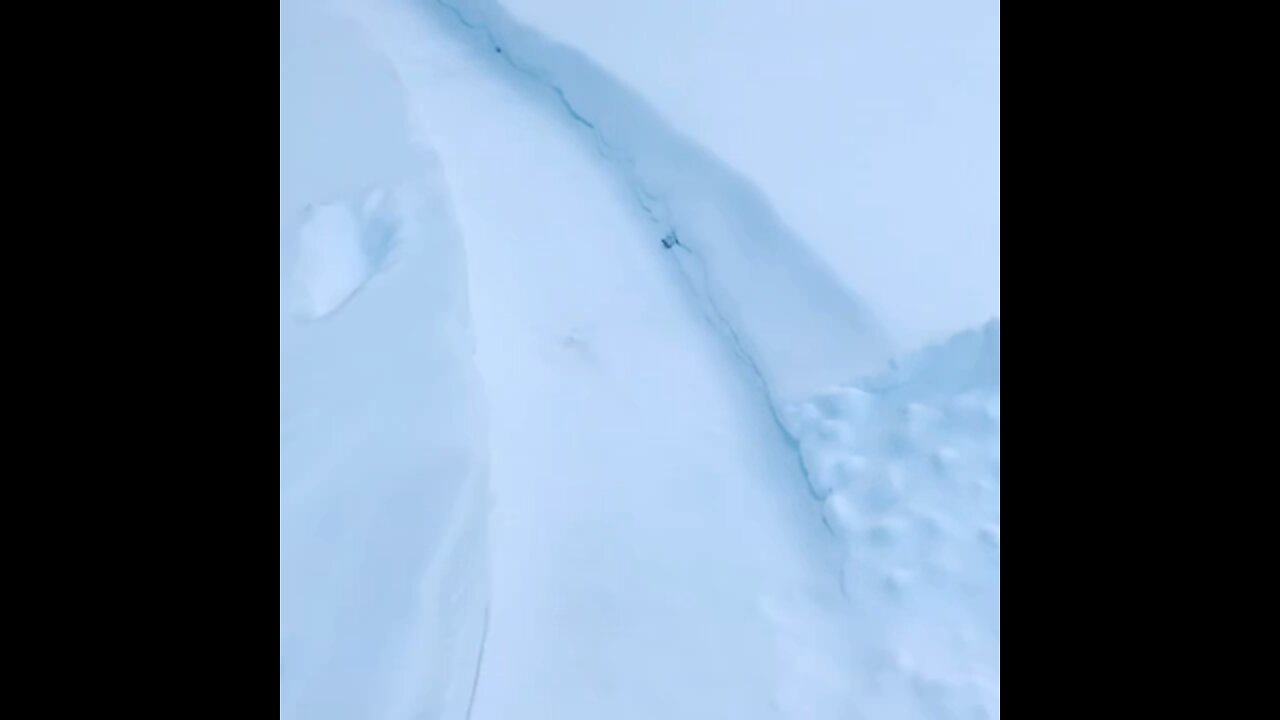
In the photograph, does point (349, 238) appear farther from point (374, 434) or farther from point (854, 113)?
point (854, 113)

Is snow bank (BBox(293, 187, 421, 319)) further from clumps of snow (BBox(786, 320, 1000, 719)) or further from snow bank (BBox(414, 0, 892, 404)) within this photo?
clumps of snow (BBox(786, 320, 1000, 719))

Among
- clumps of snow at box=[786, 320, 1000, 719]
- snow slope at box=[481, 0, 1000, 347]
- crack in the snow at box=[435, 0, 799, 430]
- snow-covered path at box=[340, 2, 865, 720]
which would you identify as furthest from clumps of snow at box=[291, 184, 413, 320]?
clumps of snow at box=[786, 320, 1000, 719]

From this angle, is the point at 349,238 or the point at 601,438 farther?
the point at 349,238

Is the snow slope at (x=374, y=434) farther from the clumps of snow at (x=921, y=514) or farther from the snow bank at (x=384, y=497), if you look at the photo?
the clumps of snow at (x=921, y=514)

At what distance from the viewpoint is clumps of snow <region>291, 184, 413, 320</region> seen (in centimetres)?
180

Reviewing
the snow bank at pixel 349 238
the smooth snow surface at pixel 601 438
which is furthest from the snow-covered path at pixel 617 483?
the snow bank at pixel 349 238

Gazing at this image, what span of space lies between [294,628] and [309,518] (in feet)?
0.59

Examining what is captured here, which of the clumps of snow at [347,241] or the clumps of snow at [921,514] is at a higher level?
the clumps of snow at [921,514]

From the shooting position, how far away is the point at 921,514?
1.58 metres

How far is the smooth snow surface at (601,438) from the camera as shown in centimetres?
131

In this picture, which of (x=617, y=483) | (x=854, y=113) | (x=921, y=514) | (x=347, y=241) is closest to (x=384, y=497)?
(x=617, y=483)

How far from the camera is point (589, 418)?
1705 millimetres

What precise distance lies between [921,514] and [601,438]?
0.63 meters
